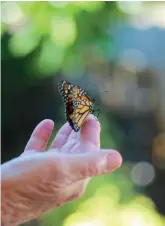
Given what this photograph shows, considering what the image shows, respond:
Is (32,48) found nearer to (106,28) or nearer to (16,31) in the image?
(16,31)

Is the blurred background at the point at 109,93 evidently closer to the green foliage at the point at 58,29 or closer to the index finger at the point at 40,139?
the green foliage at the point at 58,29

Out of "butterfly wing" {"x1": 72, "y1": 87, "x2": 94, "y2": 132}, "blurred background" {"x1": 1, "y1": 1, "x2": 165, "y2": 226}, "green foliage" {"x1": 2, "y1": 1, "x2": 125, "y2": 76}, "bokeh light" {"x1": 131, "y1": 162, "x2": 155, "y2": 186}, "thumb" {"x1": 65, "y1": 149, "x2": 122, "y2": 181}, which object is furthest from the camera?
"bokeh light" {"x1": 131, "y1": 162, "x2": 155, "y2": 186}

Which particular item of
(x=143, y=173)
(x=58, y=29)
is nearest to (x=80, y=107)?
(x=58, y=29)

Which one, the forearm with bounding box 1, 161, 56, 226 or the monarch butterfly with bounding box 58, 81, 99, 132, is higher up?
the monarch butterfly with bounding box 58, 81, 99, 132

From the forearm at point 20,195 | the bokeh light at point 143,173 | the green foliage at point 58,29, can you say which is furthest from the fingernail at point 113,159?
the bokeh light at point 143,173

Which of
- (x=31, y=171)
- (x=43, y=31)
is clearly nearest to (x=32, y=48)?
(x=43, y=31)

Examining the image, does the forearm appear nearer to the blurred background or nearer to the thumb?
the thumb

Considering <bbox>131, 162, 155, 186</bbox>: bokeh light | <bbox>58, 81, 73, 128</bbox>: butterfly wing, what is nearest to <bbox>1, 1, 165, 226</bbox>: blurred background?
<bbox>131, 162, 155, 186</bbox>: bokeh light
